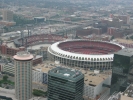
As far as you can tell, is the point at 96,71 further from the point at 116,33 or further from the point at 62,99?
the point at 116,33

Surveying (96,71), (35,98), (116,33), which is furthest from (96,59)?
(116,33)

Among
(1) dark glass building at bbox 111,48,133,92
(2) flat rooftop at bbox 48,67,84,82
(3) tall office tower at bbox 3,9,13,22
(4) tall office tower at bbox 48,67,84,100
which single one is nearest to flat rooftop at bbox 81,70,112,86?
(1) dark glass building at bbox 111,48,133,92

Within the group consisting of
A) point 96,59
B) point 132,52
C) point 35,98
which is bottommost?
point 35,98

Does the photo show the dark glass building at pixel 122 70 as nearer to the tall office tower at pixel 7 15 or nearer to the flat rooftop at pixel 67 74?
the flat rooftop at pixel 67 74

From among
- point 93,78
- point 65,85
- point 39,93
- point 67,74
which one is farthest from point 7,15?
point 65,85

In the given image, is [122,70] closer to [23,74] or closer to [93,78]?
[93,78]
